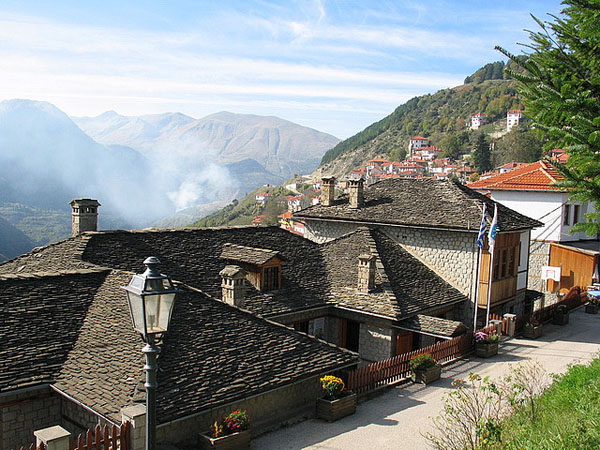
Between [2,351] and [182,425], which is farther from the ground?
[2,351]

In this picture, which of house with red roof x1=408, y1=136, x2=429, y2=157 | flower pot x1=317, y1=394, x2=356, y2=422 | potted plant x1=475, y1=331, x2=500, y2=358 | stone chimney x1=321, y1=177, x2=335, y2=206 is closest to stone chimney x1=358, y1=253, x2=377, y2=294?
potted plant x1=475, y1=331, x2=500, y2=358

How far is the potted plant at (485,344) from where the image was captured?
1998 centimetres

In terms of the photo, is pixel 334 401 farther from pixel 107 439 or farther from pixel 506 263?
pixel 506 263

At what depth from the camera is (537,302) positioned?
31.4m

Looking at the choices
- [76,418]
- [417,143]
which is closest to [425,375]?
[76,418]

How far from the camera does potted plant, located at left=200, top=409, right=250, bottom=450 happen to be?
1102 centimetres

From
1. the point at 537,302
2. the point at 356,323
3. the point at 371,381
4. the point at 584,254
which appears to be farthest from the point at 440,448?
the point at 584,254

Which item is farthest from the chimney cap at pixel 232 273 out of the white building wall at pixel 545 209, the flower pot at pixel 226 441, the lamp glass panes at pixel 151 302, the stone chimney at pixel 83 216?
the white building wall at pixel 545 209

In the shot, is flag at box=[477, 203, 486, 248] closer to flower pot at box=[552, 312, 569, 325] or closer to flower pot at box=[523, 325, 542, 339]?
flower pot at box=[523, 325, 542, 339]

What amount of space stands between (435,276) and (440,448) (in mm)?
14798

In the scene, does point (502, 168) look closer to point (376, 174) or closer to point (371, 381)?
point (376, 174)

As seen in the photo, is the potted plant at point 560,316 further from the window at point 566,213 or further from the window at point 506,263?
the window at point 566,213

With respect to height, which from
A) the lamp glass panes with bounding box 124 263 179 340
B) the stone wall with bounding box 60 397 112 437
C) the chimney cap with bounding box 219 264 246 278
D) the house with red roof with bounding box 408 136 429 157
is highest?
the house with red roof with bounding box 408 136 429 157

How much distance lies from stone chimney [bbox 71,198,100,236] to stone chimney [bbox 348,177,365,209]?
12.2 meters
